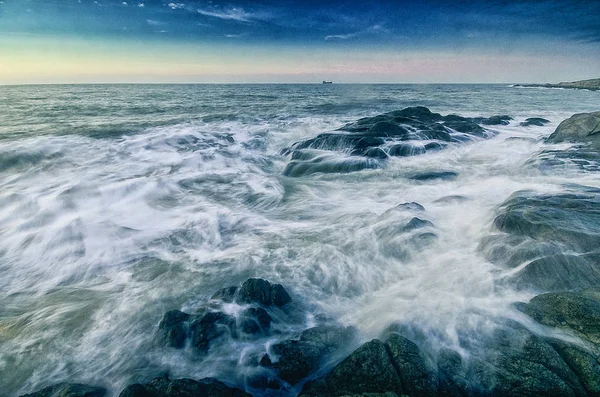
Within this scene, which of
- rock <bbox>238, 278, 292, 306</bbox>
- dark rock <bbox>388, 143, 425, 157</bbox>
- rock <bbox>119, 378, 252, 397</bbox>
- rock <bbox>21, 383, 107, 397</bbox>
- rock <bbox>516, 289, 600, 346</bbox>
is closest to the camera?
rock <bbox>119, 378, 252, 397</bbox>

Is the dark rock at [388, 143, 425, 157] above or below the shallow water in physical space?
above

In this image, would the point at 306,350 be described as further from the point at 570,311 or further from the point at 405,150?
the point at 405,150

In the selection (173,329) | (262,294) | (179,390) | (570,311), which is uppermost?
(570,311)

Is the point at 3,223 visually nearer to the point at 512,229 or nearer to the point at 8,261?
the point at 8,261

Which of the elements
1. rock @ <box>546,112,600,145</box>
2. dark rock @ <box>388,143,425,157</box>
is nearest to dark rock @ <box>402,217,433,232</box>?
dark rock @ <box>388,143,425,157</box>

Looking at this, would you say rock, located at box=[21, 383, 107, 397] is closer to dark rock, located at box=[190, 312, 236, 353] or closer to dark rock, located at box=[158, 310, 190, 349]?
dark rock, located at box=[158, 310, 190, 349]

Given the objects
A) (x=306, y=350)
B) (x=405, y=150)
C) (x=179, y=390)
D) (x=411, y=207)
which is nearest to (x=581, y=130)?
(x=405, y=150)
